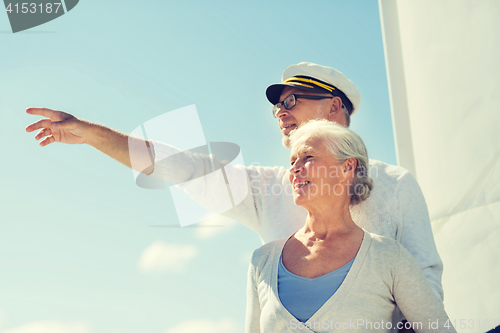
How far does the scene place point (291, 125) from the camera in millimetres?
2570

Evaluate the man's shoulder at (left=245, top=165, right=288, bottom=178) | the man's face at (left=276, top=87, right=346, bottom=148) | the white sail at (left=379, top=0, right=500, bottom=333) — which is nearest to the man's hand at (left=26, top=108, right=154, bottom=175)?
the man's shoulder at (left=245, top=165, right=288, bottom=178)

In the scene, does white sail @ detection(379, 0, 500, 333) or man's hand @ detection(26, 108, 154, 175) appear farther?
white sail @ detection(379, 0, 500, 333)

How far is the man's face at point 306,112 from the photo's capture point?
2568 millimetres

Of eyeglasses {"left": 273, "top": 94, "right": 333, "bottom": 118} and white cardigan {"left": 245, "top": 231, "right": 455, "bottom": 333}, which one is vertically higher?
eyeglasses {"left": 273, "top": 94, "right": 333, "bottom": 118}

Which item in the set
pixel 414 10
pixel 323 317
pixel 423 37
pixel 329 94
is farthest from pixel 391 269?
pixel 414 10

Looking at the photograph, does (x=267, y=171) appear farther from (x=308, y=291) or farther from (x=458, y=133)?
(x=458, y=133)

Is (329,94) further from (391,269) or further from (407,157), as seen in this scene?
(407,157)

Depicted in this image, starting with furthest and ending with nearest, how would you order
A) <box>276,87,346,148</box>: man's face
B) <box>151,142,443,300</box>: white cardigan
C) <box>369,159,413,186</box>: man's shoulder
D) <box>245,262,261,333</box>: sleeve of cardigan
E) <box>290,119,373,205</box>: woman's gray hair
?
<box>276,87,346,148</box>: man's face, <box>369,159,413,186</box>: man's shoulder, <box>151,142,443,300</box>: white cardigan, <box>290,119,373,205</box>: woman's gray hair, <box>245,262,261,333</box>: sleeve of cardigan

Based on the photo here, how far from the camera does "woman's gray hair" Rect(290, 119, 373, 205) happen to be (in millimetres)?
1907

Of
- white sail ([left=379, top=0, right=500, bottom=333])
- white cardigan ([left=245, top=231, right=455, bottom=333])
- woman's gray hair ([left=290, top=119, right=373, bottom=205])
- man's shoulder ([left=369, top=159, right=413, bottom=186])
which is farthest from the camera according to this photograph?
white sail ([left=379, top=0, right=500, bottom=333])

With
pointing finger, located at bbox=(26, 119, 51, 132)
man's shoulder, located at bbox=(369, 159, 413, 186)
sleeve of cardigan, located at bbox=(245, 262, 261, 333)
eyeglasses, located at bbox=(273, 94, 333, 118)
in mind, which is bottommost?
sleeve of cardigan, located at bbox=(245, 262, 261, 333)

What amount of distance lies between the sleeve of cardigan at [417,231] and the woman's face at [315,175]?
42 centimetres

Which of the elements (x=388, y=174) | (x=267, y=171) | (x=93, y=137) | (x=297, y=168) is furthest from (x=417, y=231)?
(x=93, y=137)

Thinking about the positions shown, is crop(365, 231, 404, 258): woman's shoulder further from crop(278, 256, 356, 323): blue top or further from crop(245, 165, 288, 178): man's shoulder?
crop(245, 165, 288, 178): man's shoulder
